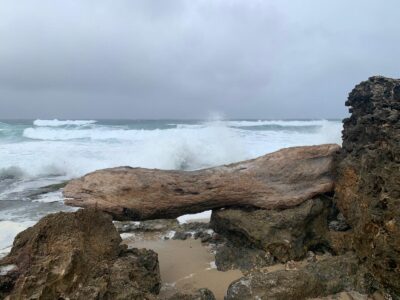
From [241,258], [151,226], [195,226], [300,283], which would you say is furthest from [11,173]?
[300,283]

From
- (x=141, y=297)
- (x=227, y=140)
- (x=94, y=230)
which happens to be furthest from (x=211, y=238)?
(x=227, y=140)

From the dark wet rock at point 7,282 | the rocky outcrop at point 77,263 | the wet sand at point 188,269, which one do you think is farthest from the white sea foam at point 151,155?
the dark wet rock at point 7,282

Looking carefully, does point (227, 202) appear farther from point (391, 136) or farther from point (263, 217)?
point (391, 136)

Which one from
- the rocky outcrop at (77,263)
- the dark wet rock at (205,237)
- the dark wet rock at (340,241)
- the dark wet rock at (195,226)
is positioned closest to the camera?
the rocky outcrop at (77,263)

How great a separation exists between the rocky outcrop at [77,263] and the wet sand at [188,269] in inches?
15.2

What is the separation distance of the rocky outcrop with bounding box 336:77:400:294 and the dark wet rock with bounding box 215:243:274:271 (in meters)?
0.96

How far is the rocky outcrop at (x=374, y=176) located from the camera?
10.5 feet

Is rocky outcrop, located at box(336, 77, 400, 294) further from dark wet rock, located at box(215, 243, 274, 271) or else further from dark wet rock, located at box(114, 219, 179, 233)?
dark wet rock, located at box(114, 219, 179, 233)

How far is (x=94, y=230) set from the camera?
12.1 ft

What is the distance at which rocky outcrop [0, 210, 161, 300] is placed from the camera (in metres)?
3.00

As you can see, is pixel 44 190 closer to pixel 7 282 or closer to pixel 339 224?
pixel 7 282

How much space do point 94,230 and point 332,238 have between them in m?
2.54

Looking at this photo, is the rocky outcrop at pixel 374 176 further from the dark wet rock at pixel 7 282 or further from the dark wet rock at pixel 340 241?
the dark wet rock at pixel 7 282

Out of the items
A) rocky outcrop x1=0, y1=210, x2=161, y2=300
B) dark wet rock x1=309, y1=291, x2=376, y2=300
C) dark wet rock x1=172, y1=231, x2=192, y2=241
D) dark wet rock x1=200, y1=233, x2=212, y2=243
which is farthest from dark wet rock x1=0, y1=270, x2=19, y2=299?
dark wet rock x1=172, y1=231, x2=192, y2=241
